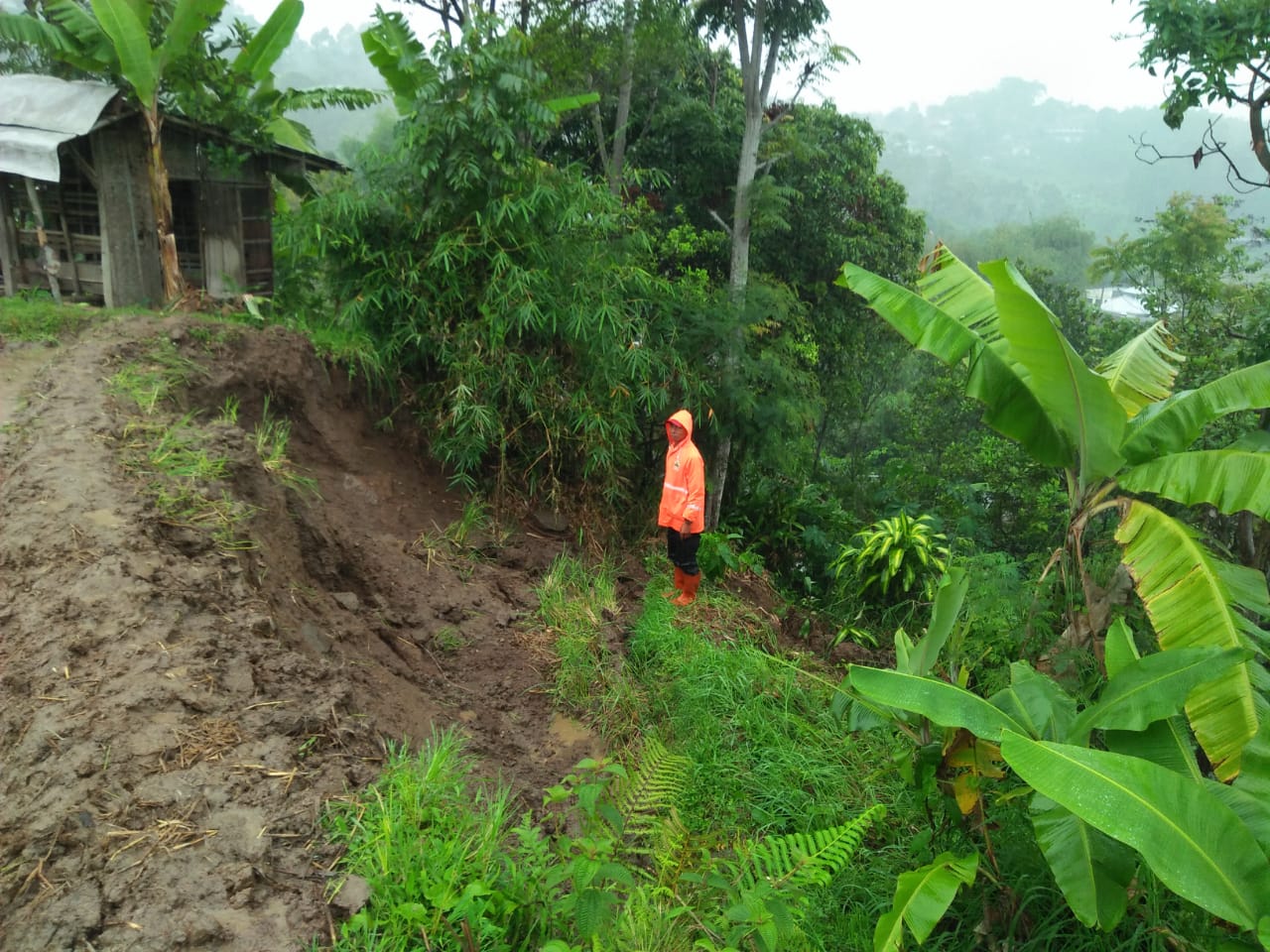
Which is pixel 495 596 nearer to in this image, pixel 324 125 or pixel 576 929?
pixel 576 929

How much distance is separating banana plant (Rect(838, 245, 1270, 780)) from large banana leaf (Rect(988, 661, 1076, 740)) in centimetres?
51

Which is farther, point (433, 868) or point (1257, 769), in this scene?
point (1257, 769)

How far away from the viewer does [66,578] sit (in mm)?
3803

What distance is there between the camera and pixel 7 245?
985 centimetres

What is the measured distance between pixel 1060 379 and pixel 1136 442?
61cm

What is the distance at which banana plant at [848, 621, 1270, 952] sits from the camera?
103 inches

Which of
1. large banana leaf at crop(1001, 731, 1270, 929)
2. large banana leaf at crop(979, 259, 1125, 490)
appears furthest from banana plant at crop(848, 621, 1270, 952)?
large banana leaf at crop(979, 259, 1125, 490)

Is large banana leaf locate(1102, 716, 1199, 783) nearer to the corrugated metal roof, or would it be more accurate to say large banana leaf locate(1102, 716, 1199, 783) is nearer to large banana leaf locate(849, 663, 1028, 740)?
large banana leaf locate(849, 663, 1028, 740)

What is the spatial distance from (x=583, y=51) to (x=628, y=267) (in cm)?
400

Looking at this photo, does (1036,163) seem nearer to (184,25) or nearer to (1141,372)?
(184,25)

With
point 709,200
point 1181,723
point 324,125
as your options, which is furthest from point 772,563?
point 324,125

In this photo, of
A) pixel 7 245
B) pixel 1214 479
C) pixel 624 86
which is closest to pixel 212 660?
pixel 1214 479

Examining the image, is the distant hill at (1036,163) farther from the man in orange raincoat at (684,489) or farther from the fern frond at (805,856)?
the fern frond at (805,856)

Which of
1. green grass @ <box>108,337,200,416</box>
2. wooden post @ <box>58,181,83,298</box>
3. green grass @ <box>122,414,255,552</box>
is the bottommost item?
green grass @ <box>122,414,255,552</box>
